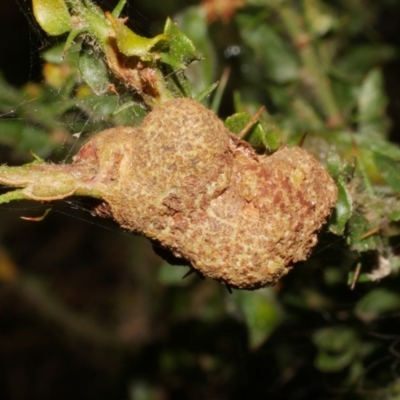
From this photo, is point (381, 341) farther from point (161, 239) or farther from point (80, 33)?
point (80, 33)

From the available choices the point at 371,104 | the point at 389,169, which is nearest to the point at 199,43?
the point at 371,104

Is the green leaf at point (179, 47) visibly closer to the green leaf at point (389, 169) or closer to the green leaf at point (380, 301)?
the green leaf at point (389, 169)

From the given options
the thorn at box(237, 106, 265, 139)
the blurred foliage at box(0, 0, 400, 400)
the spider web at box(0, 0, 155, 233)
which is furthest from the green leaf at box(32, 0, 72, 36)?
the thorn at box(237, 106, 265, 139)

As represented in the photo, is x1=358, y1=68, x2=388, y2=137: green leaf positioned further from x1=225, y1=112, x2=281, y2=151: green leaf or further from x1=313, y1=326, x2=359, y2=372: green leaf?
x1=225, y1=112, x2=281, y2=151: green leaf

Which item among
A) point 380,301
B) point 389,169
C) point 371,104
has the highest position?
point 389,169

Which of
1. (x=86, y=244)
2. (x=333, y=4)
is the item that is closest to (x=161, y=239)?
(x=333, y=4)

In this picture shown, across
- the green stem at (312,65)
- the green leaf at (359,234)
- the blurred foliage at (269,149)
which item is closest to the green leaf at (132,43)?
the blurred foliage at (269,149)

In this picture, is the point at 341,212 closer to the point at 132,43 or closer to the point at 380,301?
the point at 132,43
